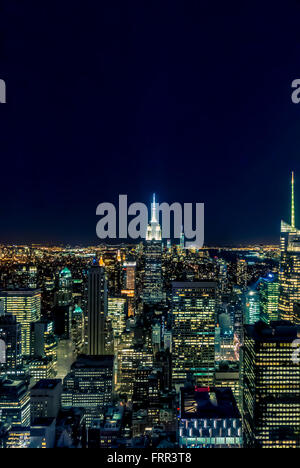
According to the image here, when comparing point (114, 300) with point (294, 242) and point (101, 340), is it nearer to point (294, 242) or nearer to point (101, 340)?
point (101, 340)

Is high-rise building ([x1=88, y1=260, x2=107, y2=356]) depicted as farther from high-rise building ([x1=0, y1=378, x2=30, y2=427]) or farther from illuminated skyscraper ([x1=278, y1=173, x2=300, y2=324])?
illuminated skyscraper ([x1=278, y1=173, x2=300, y2=324])

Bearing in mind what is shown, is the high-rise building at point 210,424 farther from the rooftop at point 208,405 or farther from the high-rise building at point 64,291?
the high-rise building at point 64,291

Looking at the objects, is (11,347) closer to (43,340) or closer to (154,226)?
(43,340)

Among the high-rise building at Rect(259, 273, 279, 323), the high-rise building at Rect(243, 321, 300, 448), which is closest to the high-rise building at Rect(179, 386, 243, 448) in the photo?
the high-rise building at Rect(243, 321, 300, 448)

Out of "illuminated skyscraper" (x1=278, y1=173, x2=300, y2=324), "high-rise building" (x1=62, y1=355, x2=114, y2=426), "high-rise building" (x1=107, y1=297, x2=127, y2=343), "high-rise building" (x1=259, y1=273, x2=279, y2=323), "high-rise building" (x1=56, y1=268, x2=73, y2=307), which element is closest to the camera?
"high-rise building" (x1=62, y1=355, x2=114, y2=426)

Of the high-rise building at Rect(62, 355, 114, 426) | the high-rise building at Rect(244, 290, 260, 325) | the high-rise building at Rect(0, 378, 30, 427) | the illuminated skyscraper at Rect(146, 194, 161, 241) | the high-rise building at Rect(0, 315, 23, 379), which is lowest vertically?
the high-rise building at Rect(62, 355, 114, 426)

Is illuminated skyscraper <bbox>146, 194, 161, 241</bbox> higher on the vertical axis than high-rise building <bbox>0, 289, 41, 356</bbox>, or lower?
higher
